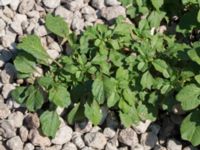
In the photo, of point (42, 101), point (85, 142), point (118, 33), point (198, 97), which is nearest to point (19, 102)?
point (42, 101)

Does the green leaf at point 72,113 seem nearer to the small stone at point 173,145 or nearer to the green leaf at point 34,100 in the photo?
the green leaf at point 34,100

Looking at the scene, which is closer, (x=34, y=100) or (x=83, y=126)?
(x=34, y=100)

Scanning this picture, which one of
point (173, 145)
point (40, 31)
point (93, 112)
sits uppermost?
point (40, 31)

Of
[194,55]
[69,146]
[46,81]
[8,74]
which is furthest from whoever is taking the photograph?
[8,74]

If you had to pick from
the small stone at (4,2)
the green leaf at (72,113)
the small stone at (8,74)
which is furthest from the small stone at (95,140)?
the small stone at (4,2)

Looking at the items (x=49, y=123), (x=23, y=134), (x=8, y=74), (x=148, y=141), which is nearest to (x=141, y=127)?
(x=148, y=141)

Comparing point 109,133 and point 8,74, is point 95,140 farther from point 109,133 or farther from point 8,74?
point 8,74
